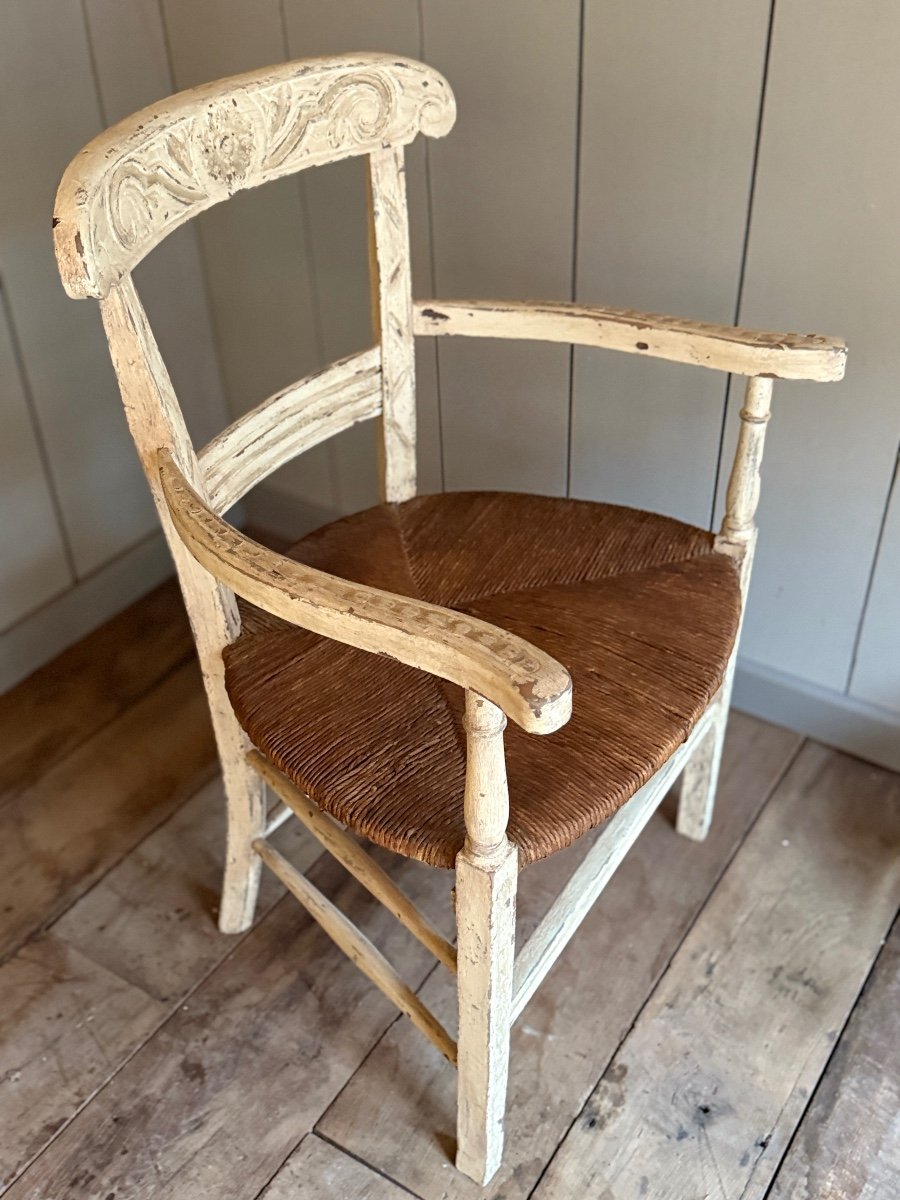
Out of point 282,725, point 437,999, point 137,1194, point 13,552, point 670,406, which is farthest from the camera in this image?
point 13,552

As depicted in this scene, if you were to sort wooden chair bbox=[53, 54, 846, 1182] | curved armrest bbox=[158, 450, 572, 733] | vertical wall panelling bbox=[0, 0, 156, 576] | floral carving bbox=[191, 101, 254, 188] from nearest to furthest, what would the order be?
curved armrest bbox=[158, 450, 572, 733] < wooden chair bbox=[53, 54, 846, 1182] < floral carving bbox=[191, 101, 254, 188] < vertical wall panelling bbox=[0, 0, 156, 576]

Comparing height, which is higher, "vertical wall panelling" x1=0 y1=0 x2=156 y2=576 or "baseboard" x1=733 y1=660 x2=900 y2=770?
"vertical wall panelling" x1=0 y1=0 x2=156 y2=576

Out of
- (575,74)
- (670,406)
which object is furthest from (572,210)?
(670,406)

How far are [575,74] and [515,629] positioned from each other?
0.64m

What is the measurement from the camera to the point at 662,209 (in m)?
1.20

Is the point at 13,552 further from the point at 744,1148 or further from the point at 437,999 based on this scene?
the point at 744,1148

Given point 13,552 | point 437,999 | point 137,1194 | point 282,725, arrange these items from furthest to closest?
point 13,552 → point 437,999 → point 137,1194 → point 282,725

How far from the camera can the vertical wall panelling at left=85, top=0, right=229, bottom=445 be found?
55.9 inches

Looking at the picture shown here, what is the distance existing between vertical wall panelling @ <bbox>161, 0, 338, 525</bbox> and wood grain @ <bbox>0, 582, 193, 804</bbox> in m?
0.29

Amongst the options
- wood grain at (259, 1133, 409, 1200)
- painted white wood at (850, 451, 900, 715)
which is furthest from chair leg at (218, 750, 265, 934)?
painted white wood at (850, 451, 900, 715)

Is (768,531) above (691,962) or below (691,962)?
above

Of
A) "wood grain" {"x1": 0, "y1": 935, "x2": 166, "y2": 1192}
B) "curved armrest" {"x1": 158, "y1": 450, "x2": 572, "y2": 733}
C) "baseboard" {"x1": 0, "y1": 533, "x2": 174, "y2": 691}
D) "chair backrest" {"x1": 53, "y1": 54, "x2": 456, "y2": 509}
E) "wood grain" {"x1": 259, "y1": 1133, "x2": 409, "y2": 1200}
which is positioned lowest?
"wood grain" {"x1": 259, "y1": 1133, "x2": 409, "y2": 1200}

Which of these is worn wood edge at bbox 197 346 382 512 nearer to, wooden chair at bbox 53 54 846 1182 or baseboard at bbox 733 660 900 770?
wooden chair at bbox 53 54 846 1182

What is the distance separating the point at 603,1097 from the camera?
3.54 ft
